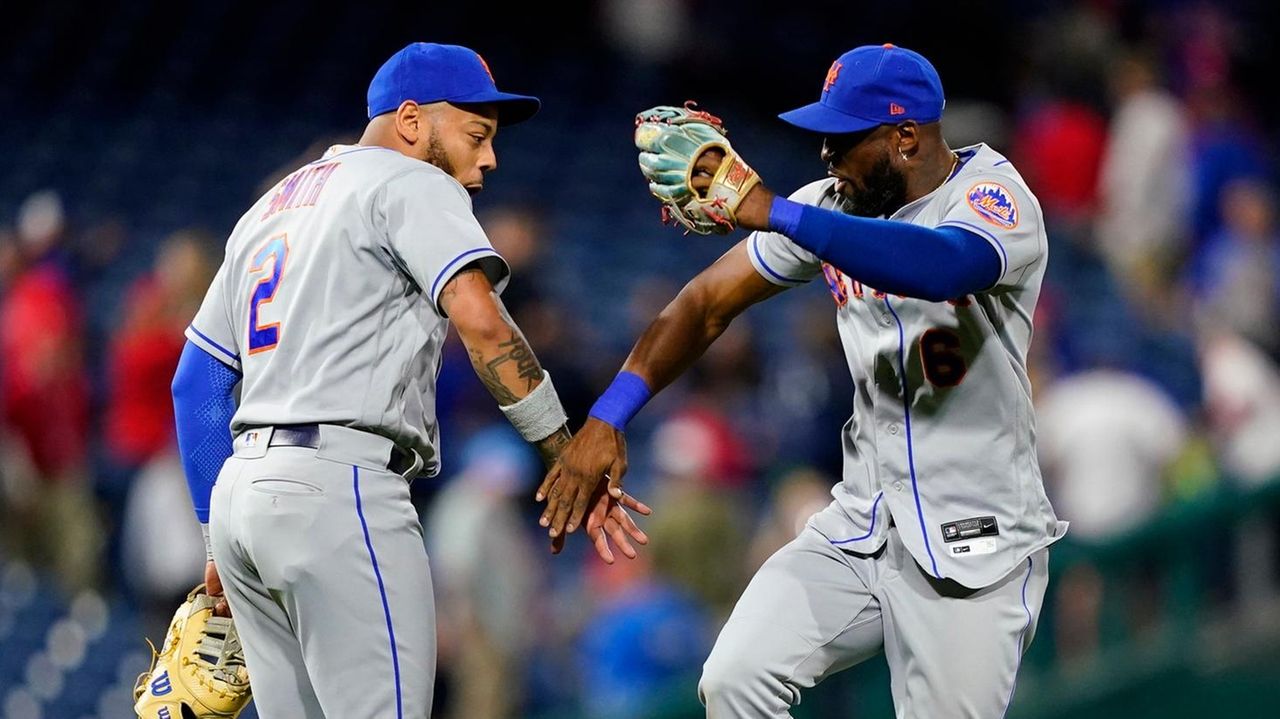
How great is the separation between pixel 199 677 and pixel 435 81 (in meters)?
1.50

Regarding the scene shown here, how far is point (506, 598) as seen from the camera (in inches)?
321

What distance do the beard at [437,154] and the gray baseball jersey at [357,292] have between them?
0.41 ft

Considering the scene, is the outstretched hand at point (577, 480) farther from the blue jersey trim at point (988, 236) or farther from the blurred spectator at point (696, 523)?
the blurred spectator at point (696, 523)

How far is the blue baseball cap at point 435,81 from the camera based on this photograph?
14.3ft

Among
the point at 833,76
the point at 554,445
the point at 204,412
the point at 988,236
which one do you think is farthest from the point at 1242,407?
the point at 204,412

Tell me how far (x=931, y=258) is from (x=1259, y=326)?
6.17m

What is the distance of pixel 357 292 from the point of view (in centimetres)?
414

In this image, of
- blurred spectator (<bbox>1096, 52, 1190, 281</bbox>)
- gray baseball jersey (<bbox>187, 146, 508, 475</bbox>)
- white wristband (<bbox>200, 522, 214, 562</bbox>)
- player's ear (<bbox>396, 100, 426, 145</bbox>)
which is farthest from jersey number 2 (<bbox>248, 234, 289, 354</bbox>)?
blurred spectator (<bbox>1096, 52, 1190, 281</bbox>)

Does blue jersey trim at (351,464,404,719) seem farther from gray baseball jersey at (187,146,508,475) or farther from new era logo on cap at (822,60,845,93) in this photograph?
new era logo on cap at (822,60,845,93)

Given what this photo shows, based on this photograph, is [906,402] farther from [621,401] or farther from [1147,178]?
[1147,178]

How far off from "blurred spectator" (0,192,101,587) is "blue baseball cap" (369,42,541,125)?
5.05m

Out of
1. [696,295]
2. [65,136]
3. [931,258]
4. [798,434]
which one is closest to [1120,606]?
[798,434]

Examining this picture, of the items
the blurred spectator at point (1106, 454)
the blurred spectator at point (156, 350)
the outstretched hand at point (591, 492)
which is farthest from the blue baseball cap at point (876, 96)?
the blurred spectator at point (156, 350)

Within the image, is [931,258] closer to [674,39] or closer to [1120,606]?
[1120,606]
